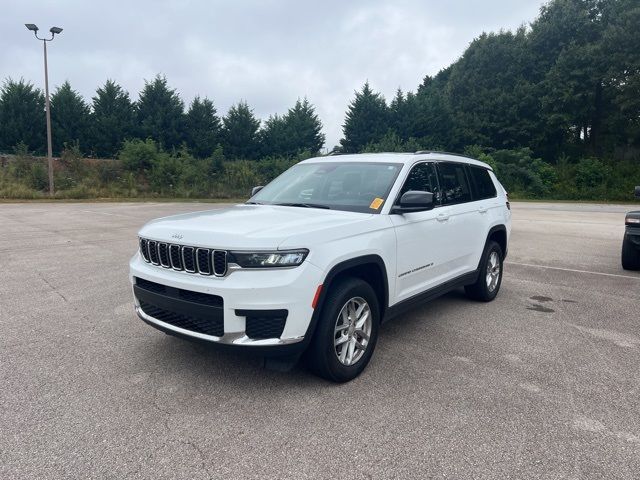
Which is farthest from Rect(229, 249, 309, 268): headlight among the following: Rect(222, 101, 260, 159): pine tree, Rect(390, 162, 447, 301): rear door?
Rect(222, 101, 260, 159): pine tree

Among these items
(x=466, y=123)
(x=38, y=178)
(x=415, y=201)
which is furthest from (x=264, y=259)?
(x=466, y=123)

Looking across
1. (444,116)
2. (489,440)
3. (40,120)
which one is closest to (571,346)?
(489,440)

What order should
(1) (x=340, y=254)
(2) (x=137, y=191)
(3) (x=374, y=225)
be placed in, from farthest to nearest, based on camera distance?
(2) (x=137, y=191), (3) (x=374, y=225), (1) (x=340, y=254)

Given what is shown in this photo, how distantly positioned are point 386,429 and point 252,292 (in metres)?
1.21

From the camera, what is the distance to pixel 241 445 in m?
2.76

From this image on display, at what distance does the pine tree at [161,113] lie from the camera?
41.4 meters

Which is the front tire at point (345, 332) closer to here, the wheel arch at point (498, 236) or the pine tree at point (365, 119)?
the wheel arch at point (498, 236)

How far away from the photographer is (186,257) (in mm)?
3379

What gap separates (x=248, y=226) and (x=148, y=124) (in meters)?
41.5

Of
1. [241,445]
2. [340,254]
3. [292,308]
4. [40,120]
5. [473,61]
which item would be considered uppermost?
[473,61]

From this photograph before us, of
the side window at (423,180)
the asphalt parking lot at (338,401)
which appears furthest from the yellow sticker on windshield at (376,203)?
the asphalt parking lot at (338,401)

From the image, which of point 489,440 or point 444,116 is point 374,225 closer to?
point 489,440

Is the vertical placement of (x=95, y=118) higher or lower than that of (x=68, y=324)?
higher

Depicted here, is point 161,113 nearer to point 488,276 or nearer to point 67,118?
point 67,118
